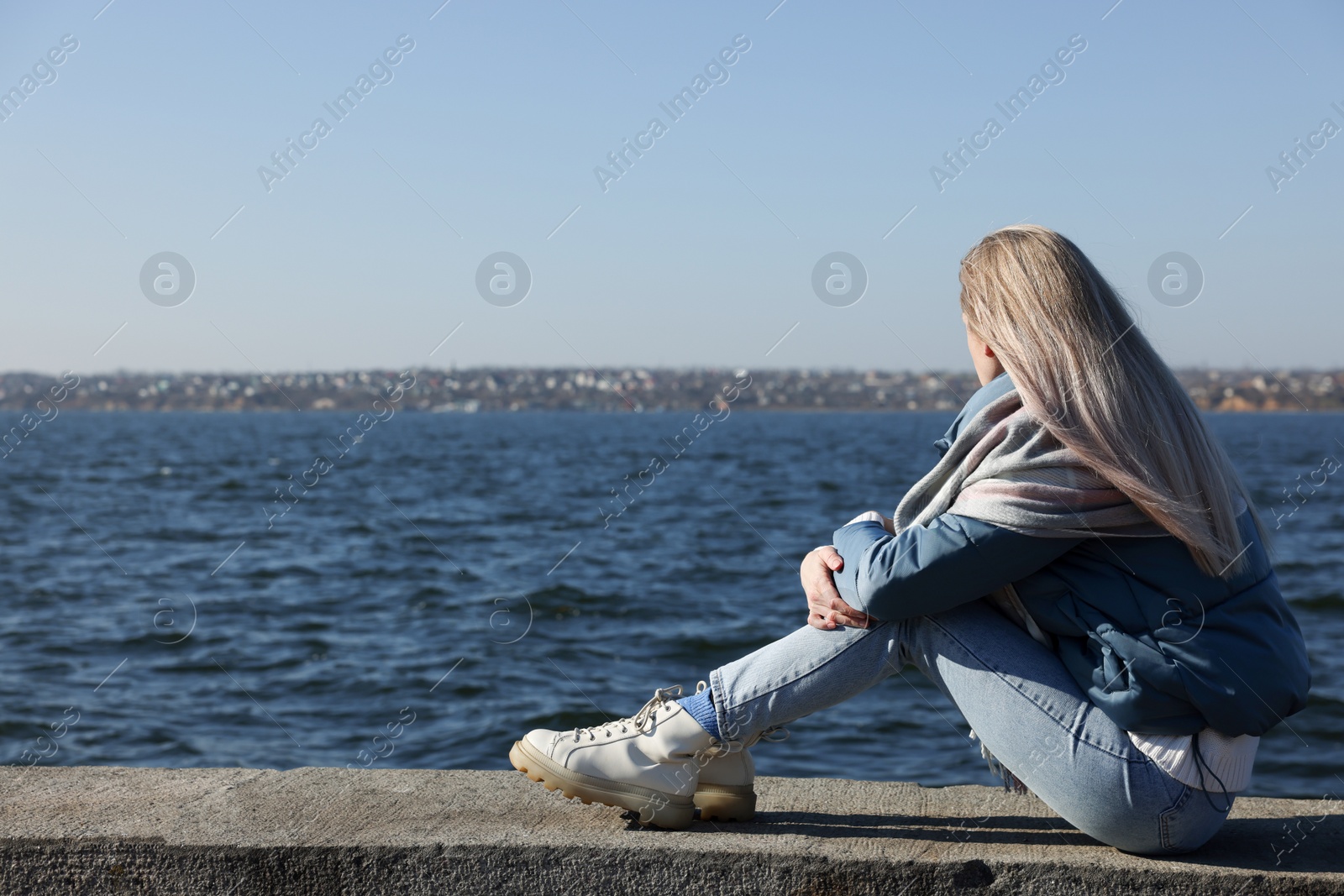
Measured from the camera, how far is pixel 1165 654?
192 centimetres

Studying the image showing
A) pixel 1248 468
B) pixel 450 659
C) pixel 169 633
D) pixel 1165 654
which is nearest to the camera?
pixel 1165 654

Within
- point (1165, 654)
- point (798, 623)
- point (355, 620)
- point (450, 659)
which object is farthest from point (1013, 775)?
point (355, 620)

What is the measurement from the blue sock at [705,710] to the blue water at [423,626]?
3.80m

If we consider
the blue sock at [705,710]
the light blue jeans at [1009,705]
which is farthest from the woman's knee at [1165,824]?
the blue sock at [705,710]

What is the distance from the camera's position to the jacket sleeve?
195 centimetres

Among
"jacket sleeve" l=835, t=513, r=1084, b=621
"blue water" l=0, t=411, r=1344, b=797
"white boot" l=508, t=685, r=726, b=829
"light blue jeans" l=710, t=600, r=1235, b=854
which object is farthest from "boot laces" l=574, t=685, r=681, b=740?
"blue water" l=0, t=411, r=1344, b=797

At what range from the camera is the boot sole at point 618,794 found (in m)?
2.23

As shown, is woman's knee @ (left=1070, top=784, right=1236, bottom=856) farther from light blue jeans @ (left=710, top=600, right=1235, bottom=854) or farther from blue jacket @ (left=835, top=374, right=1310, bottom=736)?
blue jacket @ (left=835, top=374, right=1310, bottom=736)

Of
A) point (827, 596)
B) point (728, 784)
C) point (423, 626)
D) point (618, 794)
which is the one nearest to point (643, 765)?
point (618, 794)

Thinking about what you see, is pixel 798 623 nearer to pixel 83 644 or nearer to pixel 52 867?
pixel 83 644

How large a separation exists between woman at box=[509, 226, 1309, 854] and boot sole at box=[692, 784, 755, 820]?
295 mm

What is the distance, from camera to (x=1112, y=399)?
1.92m

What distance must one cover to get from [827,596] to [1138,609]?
1.83 feet

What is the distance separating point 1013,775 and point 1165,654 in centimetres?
45
